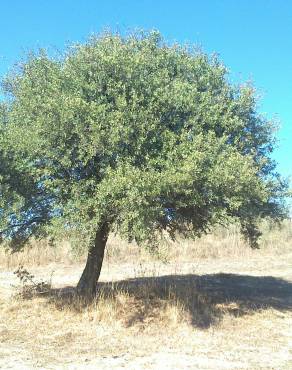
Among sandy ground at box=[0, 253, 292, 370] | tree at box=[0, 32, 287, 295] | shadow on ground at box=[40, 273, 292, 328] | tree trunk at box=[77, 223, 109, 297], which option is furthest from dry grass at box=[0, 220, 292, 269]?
tree at box=[0, 32, 287, 295]

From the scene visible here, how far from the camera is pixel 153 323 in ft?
40.7

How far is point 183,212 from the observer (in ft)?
41.1

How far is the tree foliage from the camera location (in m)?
10.8

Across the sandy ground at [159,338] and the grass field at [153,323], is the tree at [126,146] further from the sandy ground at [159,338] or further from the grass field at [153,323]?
the sandy ground at [159,338]

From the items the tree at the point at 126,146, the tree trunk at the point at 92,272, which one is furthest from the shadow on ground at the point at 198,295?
the tree at the point at 126,146

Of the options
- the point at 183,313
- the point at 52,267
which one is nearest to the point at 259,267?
the point at 52,267

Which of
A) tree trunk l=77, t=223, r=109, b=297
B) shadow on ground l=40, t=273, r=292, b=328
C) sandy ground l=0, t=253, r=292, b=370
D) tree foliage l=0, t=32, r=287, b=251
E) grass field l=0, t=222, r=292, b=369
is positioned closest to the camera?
sandy ground l=0, t=253, r=292, b=370

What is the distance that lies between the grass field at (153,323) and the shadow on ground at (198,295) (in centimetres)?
3

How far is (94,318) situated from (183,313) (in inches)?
90.2

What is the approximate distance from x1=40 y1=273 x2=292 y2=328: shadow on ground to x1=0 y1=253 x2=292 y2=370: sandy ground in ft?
0.20

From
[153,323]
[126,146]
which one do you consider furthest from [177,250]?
[126,146]

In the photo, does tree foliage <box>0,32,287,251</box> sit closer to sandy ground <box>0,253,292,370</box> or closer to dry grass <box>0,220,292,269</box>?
sandy ground <box>0,253,292,370</box>

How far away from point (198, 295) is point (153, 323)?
3.11 metres

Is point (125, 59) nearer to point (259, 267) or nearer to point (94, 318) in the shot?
point (94, 318)
